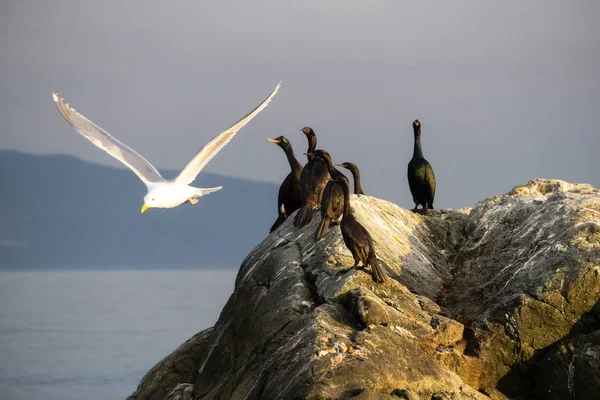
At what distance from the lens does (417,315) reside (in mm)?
11367

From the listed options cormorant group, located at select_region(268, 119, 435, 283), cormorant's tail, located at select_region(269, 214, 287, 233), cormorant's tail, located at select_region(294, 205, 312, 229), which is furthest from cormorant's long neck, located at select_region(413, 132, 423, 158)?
cormorant's tail, located at select_region(294, 205, 312, 229)

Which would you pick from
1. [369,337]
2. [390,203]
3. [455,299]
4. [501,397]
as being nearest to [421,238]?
[390,203]

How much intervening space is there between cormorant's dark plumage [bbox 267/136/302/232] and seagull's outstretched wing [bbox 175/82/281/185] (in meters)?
1.87

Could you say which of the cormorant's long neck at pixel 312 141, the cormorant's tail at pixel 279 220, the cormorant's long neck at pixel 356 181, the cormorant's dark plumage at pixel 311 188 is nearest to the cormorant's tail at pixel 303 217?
the cormorant's dark plumage at pixel 311 188

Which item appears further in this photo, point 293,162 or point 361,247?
point 293,162

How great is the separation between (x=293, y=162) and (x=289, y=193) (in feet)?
2.59

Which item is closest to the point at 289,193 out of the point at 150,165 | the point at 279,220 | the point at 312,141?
the point at 279,220

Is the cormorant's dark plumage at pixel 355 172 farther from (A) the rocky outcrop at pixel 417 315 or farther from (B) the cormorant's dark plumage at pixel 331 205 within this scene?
(B) the cormorant's dark plumage at pixel 331 205

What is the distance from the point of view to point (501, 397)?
1141 cm

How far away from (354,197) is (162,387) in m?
4.48

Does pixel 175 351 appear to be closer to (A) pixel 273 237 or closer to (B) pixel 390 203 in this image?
(A) pixel 273 237

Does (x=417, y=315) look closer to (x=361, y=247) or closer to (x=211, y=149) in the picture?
(x=361, y=247)

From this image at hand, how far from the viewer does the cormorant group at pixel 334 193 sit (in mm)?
11594

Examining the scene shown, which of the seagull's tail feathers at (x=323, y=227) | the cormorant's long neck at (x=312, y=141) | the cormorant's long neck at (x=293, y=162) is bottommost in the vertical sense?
the seagull's tail feathers at (x=323, y=227)
